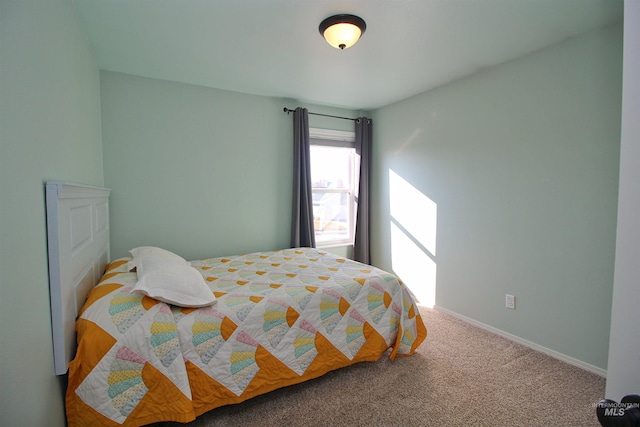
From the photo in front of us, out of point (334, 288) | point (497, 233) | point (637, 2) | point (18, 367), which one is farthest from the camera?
point (497, 233)

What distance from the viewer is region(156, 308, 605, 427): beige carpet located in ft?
5.52

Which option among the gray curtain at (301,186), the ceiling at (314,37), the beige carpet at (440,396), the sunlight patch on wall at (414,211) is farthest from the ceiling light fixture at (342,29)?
the beige carpet at (440,396)

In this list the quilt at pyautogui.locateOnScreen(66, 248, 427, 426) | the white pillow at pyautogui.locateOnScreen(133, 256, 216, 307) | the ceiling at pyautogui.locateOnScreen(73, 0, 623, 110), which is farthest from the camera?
the ceiling at pyautogui.locateOnScreen(73, 0, 623, 110)

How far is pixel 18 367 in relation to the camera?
93 centimetres

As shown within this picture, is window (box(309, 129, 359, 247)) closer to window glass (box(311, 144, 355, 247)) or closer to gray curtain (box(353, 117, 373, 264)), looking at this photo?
window glass (box(311, 144, 355, 247))

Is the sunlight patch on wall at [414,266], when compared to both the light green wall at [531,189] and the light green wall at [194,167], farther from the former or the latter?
the light green wall at [194,167]

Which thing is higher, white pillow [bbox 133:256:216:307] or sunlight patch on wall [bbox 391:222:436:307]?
white pillow [bbox 133:256:216:307]

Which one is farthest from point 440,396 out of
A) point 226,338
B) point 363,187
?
point 363,187

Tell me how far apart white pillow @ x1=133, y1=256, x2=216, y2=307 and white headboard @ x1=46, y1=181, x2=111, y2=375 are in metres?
0.28

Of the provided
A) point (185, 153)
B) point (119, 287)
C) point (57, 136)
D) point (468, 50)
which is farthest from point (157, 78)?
point (468, 50)

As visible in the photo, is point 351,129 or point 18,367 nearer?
point 18,367

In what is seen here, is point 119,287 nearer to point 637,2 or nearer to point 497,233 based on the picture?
point 637,2

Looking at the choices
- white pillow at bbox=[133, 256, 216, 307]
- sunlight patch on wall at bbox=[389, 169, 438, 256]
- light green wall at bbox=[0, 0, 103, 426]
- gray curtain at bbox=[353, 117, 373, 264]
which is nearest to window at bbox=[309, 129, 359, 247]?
gray curtain at bbox=[353, 117, 373, 264]

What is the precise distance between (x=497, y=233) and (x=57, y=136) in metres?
3.17
